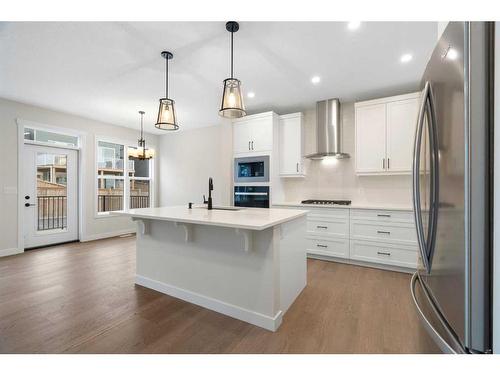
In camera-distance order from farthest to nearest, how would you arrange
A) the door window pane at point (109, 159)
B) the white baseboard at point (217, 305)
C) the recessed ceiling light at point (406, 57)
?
the door window pane at point (109, 159) < the recessed ceiling light at point (406, 57) < the white baseboard at point (217, 305)

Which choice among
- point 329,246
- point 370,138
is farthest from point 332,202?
point 370,138

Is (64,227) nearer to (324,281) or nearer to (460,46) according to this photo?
(324,281)

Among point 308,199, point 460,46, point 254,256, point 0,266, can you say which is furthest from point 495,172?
point 0,266

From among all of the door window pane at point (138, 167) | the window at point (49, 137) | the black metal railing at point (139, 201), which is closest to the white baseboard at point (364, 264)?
the black metal railing at point (139, 201)

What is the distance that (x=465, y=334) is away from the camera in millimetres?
792

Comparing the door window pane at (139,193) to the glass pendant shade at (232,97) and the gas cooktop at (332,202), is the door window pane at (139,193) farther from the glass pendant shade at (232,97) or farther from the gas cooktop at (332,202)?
the glass pendant shade at (232,97)

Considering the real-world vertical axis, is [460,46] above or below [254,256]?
above

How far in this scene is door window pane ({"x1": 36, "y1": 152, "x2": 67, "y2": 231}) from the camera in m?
4.35

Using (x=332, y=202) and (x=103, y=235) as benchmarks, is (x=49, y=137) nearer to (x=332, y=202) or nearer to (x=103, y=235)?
(x=103, y=235)

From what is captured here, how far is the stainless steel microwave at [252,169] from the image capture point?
3996 mm

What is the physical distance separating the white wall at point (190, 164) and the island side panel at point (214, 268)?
105 inches

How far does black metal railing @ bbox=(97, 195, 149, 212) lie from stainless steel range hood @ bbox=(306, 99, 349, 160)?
15.0 ft

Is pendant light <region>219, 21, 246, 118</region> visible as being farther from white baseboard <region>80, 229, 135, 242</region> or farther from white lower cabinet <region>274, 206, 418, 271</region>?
white baseboard <region>80, 229, 135, 242</region>

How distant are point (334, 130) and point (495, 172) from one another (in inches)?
124
